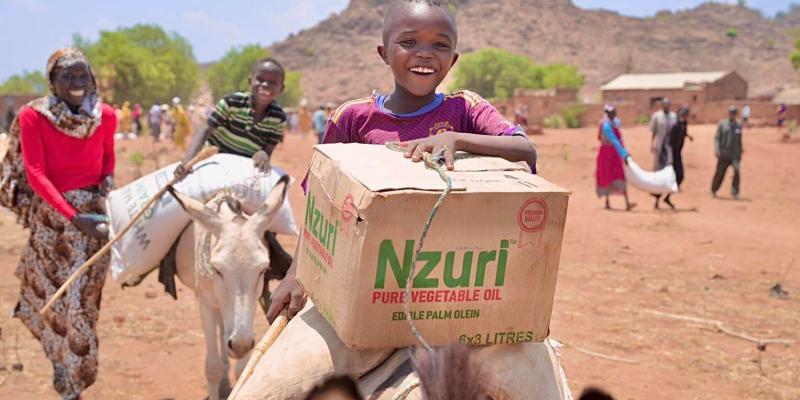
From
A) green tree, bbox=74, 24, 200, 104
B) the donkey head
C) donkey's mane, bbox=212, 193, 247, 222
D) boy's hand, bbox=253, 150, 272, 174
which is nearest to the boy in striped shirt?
boy's hand, bbox=253, 150, 272, 174

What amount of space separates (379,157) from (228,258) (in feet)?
7.37

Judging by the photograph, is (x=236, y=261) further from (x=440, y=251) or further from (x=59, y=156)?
(x=440, y=251)

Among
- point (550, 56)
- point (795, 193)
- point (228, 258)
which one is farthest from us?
point (550, 56)

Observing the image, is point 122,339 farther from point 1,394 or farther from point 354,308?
point 354,308

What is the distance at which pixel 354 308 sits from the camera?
→ 1.72 metres

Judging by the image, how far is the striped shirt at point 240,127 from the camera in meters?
5.14

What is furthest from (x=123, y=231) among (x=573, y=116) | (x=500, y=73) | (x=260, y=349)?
(x=500, y=73)

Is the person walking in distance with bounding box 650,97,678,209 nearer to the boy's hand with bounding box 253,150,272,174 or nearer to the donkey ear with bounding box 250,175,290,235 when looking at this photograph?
the boy's hand with bounding box 253,150,272,174

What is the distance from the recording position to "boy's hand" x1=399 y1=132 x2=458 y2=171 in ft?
6.01

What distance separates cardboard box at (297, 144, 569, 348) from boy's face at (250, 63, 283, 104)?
3407mm

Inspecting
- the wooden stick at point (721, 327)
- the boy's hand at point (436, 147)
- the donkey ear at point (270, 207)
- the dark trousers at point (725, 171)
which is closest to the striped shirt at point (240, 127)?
the donkey ear at point (270, 207)

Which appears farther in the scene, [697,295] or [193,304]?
[697,295]

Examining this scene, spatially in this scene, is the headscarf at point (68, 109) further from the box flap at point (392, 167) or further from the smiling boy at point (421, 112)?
the box flap at point (392, 167)

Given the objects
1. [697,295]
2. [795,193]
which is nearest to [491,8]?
[795,193]
